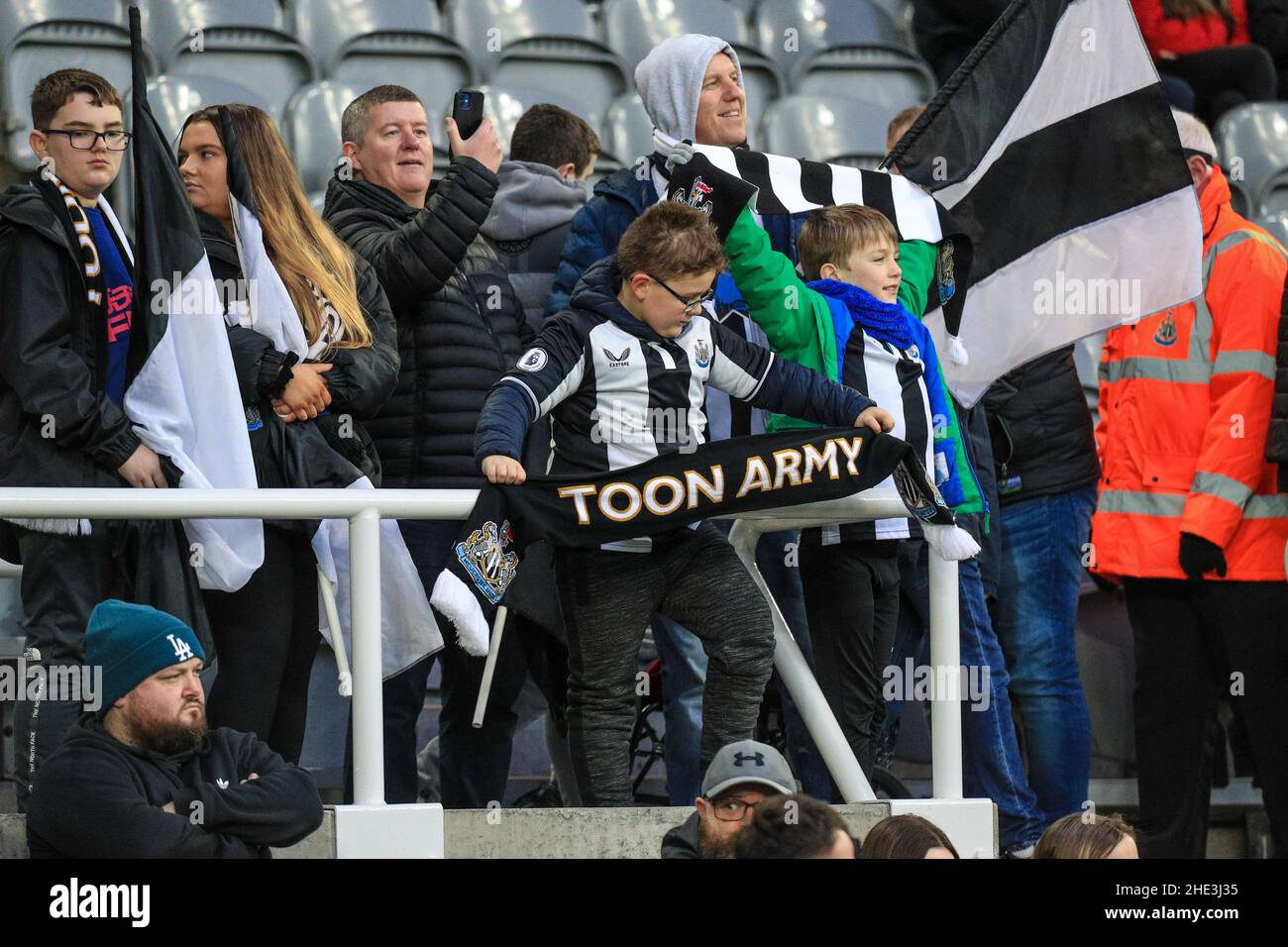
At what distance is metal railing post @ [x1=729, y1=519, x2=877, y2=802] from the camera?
15.0 ft

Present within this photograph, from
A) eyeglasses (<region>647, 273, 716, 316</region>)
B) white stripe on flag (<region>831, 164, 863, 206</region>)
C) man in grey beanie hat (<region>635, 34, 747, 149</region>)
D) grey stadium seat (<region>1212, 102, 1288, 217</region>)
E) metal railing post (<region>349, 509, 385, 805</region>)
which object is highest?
grey stadium seat (<region>1212, 102, 1288, 217</region>)

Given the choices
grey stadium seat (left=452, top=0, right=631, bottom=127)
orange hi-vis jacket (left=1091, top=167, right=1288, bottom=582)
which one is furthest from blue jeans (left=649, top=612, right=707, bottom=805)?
grey stadium seat (left=452, top=0, right=631, bottom=127)

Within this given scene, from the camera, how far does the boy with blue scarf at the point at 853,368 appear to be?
469 cm

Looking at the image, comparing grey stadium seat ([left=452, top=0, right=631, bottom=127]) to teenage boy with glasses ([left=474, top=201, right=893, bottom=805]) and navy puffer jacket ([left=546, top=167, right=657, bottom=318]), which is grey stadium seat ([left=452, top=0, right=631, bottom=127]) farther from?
teenage boy with glasses ([left=474, top=201, right=893, bottom=805])

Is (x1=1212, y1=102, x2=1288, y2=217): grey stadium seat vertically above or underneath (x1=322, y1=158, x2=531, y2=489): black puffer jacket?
above

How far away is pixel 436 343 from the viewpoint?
16.4 ft

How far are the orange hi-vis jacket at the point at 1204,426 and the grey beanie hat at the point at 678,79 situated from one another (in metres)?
1.33

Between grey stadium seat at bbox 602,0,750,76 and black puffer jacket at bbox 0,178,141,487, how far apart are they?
4.92 metres

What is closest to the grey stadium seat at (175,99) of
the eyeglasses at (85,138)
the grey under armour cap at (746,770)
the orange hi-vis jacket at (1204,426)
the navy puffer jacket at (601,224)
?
the navy puffer jacket at (601,224)

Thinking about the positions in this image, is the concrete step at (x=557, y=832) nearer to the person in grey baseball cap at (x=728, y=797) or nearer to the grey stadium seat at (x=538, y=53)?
the person in grey baseball cap at (x=728, y=797)

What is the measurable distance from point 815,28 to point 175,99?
312cm
